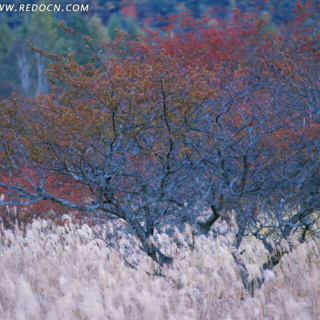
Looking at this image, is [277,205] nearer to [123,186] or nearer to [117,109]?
[117,109]

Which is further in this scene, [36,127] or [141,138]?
[141,138]

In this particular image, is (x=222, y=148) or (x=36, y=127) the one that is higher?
(x=36, y=127)

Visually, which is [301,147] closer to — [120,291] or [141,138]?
[141,138]

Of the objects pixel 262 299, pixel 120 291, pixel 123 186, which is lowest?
pixel 262 299

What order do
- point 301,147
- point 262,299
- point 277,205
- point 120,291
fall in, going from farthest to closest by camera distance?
point 301,147 < point 277,205 < point 120,291 < point 262,299

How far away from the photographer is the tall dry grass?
4.67m

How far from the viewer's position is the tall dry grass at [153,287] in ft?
15.3

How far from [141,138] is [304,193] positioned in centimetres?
219

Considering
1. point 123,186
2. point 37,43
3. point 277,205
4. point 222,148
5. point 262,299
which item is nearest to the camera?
point 262,299

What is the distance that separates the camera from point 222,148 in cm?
633

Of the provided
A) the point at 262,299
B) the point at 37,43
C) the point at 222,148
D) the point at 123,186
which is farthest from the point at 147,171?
the point at 37,43

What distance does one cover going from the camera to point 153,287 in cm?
502

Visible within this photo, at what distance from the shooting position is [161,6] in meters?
75.1

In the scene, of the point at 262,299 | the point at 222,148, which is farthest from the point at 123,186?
the point at 262,299
